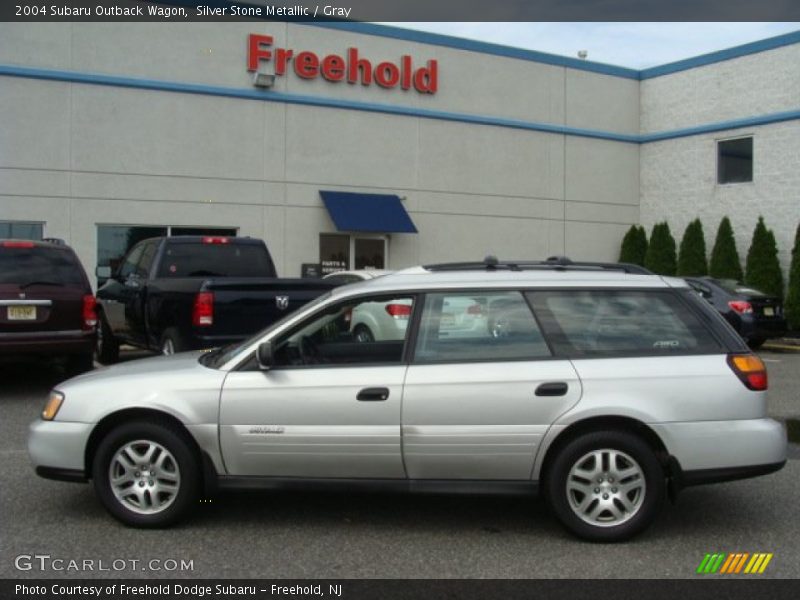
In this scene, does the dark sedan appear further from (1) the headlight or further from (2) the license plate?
(1) the headlight

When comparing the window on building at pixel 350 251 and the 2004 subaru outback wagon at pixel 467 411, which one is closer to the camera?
the 2004 subaru outback wagon at pixel 467 411

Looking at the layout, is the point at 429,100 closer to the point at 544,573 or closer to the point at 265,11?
the point at 265,11

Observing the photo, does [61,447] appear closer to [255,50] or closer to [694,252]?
[255,50]

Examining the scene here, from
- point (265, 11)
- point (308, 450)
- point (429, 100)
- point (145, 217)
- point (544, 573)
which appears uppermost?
point (265, 11)

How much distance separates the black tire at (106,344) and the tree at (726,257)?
576 inches

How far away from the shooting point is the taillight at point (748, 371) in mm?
5012

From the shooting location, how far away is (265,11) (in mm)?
18156

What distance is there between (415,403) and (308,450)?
0.69 metres

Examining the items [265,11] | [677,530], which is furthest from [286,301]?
[265,11]

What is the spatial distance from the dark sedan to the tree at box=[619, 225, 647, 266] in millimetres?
6029

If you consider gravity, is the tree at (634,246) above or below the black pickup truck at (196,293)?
above

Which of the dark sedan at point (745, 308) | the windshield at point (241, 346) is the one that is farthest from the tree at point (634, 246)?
the windshield at point (241, 346)

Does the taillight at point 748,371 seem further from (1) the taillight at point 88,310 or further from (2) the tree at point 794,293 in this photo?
(2) the tree at point 794,293

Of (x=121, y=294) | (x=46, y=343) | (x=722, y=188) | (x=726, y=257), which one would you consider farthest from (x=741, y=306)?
(x=46, y=343)
